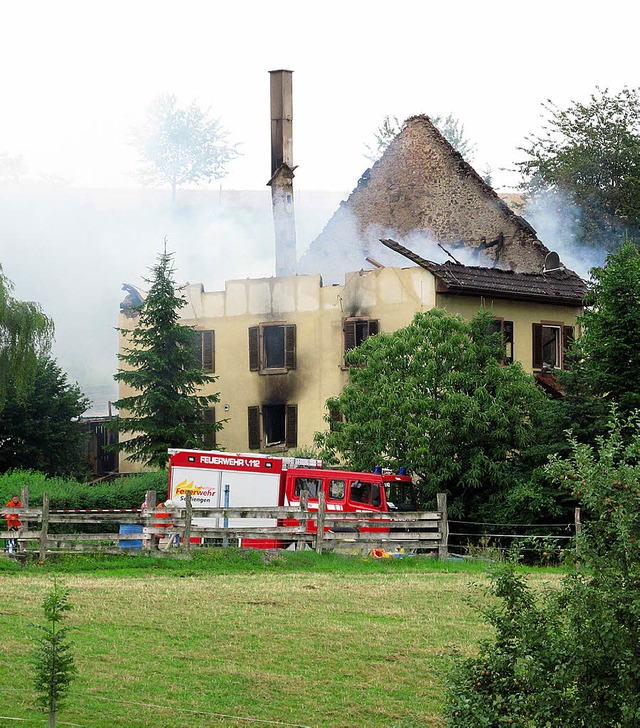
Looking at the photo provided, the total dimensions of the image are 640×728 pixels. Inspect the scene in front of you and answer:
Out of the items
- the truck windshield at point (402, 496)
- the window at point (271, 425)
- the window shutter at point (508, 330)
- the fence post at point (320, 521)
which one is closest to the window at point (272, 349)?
the window at point (271, 425)

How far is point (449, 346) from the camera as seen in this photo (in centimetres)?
3878

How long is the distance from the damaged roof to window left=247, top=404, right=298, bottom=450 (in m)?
7.24

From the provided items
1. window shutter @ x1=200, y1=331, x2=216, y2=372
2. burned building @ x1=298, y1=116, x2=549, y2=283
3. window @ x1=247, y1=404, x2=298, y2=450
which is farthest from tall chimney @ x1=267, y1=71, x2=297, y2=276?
window @ x1=247, y1=404, x2=298, y2=450

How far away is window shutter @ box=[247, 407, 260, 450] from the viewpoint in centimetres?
5059

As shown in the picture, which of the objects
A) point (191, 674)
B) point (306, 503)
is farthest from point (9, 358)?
point (191, 674)

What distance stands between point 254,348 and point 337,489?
15939 millimetres

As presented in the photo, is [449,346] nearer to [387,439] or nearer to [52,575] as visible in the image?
[387,439]

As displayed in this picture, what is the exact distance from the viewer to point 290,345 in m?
50.0

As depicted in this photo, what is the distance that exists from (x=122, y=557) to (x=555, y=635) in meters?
19.7

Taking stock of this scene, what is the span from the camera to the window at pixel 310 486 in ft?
117

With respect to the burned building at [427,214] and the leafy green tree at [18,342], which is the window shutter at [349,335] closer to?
the burned building at [427,214]

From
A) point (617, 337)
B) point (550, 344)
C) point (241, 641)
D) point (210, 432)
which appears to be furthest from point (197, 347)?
point (241, 641)

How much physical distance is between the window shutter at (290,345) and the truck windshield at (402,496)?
12.8 metres

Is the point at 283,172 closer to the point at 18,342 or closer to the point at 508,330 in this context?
the point at 508,330
